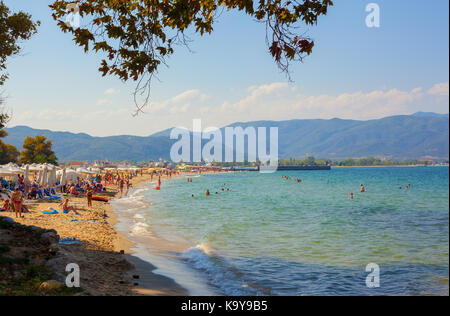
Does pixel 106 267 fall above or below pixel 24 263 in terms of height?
below

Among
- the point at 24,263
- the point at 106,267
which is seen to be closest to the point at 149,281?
the point at 106,267

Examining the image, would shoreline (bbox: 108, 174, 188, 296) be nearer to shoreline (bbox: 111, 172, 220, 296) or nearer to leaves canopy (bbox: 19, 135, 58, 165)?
shoreline (bbox: 111, 172, 220, 296)

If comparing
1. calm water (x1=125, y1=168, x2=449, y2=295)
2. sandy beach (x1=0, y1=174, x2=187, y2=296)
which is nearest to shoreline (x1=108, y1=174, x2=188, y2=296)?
sandy beach (x1=0, y1=174, x2=187, y2=296)

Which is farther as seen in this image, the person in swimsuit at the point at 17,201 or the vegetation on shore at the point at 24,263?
the person in swimsuit at the point at 17,201

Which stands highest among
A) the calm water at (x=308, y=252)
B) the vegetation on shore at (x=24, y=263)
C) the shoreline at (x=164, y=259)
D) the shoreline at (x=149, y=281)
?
the vegetation on shore at (x=24, y=263)

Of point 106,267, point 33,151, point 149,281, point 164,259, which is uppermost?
point 33,151

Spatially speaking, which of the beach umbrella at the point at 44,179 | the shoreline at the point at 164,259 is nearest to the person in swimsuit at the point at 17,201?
the shoreline at the point at 164,259

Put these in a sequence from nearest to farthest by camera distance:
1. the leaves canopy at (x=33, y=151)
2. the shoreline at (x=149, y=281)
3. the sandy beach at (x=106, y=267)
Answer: the sandy beach at (x=106, y=267) < the shoreline at (x=149, y=281) < the leaves canopy at (x=33, y=151)

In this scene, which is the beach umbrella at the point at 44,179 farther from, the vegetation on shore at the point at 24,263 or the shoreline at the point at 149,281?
the vegetation on shore at the point at 24,263

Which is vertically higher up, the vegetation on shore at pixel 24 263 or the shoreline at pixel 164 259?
the vegetation on shore at pixel 24 263

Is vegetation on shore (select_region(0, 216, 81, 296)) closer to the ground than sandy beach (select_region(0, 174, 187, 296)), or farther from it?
farther from it

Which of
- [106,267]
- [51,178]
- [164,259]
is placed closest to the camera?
[106,267]

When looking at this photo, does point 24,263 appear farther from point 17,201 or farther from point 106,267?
point 17,201
